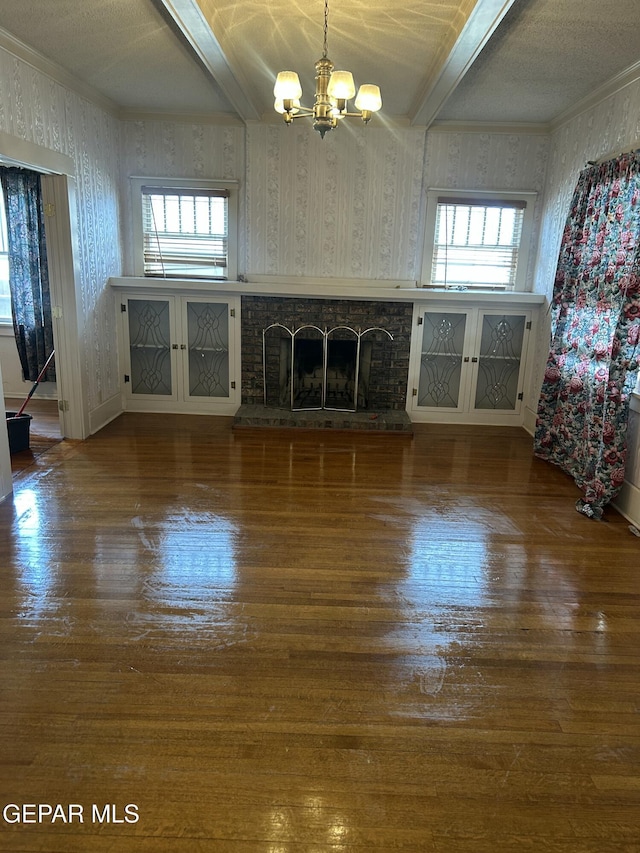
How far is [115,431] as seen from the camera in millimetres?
5281

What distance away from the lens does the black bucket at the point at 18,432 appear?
4.55m

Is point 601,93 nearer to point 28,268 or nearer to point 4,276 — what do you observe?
point 28,268

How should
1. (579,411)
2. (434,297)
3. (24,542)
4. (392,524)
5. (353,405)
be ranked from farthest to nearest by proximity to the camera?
(353,405) < (434,297) < (579,411) < (392,524) < (24,542)

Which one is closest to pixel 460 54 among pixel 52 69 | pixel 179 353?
pixel 52 69

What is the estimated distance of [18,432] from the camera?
462cm

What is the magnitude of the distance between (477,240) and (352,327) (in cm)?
150

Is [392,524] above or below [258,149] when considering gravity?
below

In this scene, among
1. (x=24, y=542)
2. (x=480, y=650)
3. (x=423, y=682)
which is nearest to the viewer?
(x=423, y=682)

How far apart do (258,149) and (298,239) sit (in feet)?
2.92

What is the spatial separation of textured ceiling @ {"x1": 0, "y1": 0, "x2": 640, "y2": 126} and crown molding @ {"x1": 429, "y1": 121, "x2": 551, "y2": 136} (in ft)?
1.61

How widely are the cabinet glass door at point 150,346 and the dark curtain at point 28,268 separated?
95cm

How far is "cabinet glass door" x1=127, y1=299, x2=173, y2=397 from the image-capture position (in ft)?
18.9

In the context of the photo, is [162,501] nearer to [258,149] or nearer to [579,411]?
[579,411]

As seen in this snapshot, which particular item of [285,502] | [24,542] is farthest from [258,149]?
[24,542]
